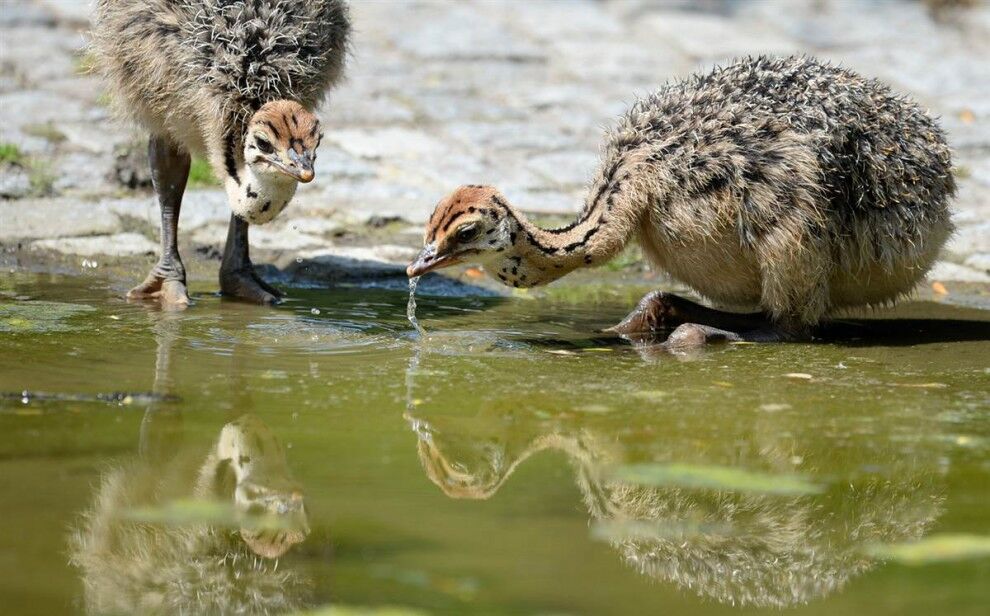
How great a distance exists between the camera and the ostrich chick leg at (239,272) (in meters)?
7.79

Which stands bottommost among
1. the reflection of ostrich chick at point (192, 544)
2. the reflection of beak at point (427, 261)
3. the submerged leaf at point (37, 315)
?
the reflection of ostrich chick at point (192, 544)

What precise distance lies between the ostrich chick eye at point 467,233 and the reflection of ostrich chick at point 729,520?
5.62ft

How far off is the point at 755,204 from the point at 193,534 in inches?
144

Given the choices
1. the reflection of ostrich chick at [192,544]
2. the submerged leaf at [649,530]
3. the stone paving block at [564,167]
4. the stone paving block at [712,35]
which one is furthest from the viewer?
the stone paving block at [712,35]

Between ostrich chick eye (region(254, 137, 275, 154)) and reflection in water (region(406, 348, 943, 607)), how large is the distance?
1.98m

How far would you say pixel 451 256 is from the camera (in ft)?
21.0

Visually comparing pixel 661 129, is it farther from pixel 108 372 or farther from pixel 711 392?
pixel 108 372

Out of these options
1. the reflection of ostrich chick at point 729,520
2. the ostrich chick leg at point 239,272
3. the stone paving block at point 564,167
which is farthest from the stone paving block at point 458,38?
the reflection of ostrich chick at point 729,520

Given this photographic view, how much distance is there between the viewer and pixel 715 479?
4293mm

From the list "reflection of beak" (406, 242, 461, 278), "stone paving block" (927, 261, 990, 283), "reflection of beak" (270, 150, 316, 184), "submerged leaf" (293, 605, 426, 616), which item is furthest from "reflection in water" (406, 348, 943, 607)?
"stone paving block" (927, 261, 990, 283)

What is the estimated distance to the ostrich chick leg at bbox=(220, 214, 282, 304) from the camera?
7.79m

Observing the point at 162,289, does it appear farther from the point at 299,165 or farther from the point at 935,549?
the point at 935,549

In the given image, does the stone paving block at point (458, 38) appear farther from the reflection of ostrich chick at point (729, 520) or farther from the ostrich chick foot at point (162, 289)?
the reflection of ostrich chick at point (729, 520)

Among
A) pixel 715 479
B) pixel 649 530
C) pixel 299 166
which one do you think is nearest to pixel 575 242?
pixel 299 166
